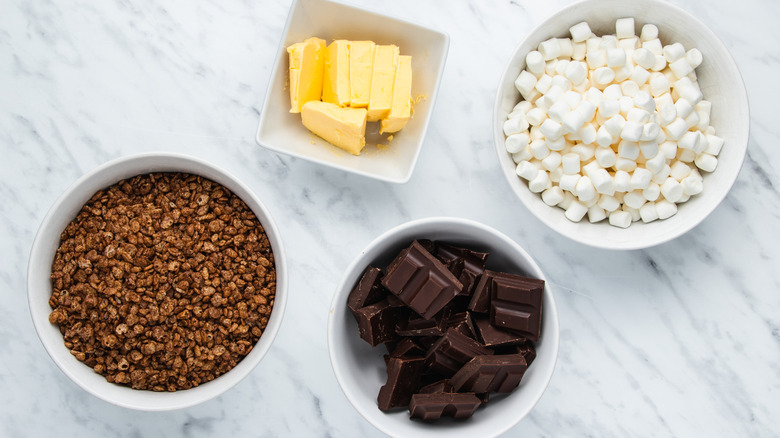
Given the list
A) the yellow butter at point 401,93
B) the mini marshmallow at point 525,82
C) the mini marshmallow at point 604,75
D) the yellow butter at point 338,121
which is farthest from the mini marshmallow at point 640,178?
the yellow butter at point 338,121

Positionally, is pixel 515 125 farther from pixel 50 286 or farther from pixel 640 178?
pixel 50 286

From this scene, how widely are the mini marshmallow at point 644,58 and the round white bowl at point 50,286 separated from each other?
979mm

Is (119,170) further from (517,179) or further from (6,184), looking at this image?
(517,179)

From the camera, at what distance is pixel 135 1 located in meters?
1.80

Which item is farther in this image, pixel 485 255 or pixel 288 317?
pixel 288 317

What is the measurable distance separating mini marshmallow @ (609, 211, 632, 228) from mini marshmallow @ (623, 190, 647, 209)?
0.09ft

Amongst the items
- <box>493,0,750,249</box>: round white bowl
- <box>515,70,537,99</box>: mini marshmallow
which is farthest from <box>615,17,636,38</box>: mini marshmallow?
<box>515,70,537,99</box>: mini marshmallow

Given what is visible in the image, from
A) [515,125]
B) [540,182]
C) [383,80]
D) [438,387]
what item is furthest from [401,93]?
[438,387]

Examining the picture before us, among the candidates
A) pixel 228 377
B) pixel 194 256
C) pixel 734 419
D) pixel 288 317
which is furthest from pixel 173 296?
pixel 734 419

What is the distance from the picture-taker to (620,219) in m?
1.70

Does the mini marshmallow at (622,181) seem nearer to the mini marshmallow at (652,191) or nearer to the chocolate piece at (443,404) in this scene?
the mini marshmallow at (652,191)

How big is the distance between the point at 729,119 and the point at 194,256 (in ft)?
4.46

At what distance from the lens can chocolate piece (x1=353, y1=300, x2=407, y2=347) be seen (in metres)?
1.49

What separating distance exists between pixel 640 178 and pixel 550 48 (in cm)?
39
